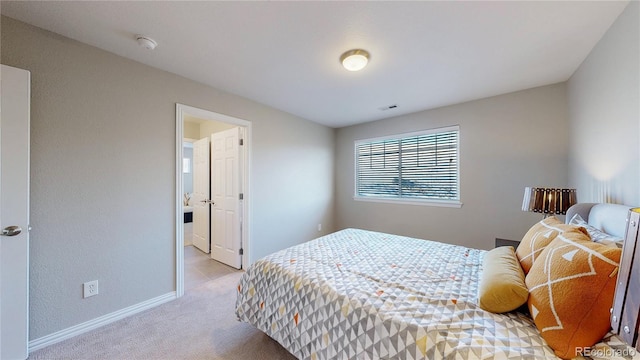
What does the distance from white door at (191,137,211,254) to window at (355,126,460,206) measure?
2655 millimetres

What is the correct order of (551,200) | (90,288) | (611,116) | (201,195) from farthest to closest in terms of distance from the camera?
(201,195)
(551,200)
(90,288)
(611,116)

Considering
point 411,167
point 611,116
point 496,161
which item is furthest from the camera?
point 411,167

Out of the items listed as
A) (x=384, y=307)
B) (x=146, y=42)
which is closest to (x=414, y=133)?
(x=384, y=307)

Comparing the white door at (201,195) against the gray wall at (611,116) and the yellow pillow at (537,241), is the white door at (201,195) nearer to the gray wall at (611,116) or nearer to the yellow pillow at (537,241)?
the yellow pillow at (537,241)

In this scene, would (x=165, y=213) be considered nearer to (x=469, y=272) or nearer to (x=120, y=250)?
(x=120, y=250)

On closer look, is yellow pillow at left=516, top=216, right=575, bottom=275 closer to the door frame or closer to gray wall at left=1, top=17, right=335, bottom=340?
the door frame

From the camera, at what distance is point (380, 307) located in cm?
113

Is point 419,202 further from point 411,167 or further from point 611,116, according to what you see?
point 611,116

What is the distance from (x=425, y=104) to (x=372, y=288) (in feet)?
9.09

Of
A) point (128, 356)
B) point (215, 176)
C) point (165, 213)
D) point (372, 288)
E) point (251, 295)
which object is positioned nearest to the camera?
point (372, 288)

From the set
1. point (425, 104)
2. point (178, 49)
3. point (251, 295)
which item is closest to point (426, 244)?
point (251, 295)

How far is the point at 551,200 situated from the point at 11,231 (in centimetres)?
409

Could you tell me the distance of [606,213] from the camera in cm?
142

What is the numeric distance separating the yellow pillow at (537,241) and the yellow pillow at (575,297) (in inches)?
10.5
